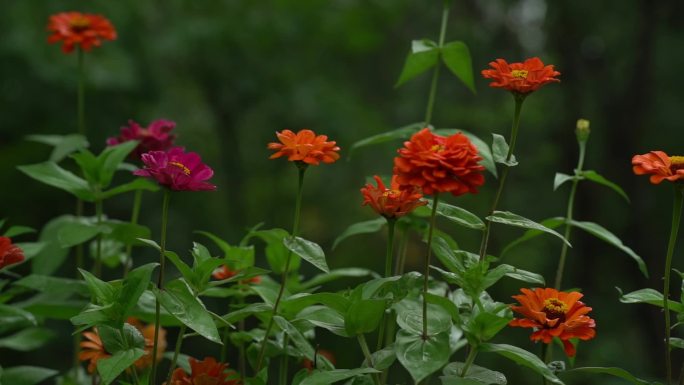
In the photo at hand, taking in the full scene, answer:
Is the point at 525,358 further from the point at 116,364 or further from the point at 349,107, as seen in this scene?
the point at 349,107

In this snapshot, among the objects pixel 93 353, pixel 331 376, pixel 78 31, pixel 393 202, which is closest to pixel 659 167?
pixel 393 202

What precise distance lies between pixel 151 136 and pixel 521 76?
0.58m

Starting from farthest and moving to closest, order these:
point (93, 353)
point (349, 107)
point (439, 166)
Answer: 1. point (349, 107)
2. point (93, 353)
3. point (439, 166)

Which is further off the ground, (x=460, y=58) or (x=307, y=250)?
(x=460, y=58)

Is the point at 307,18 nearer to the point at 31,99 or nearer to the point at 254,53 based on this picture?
the point at 254,53

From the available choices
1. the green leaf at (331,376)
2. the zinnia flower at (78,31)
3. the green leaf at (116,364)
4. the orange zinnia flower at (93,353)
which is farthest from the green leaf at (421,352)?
the zinnia flower at (78,31)

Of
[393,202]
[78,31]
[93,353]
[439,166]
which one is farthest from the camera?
[78,31]

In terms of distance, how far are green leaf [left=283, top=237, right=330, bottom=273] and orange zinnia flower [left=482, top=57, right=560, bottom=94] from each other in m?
0.24

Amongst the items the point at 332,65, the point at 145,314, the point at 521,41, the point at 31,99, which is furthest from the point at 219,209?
the point at 145,314

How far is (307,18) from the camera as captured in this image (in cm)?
479

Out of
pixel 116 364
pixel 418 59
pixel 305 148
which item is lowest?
pixel 116 364

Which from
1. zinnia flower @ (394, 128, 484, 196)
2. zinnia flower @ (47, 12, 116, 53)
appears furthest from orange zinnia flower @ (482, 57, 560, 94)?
zinnia flower @ (47, 12, 116, 53)

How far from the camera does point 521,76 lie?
0.86 m

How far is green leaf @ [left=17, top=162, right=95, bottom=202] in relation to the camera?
1107 millimetres
